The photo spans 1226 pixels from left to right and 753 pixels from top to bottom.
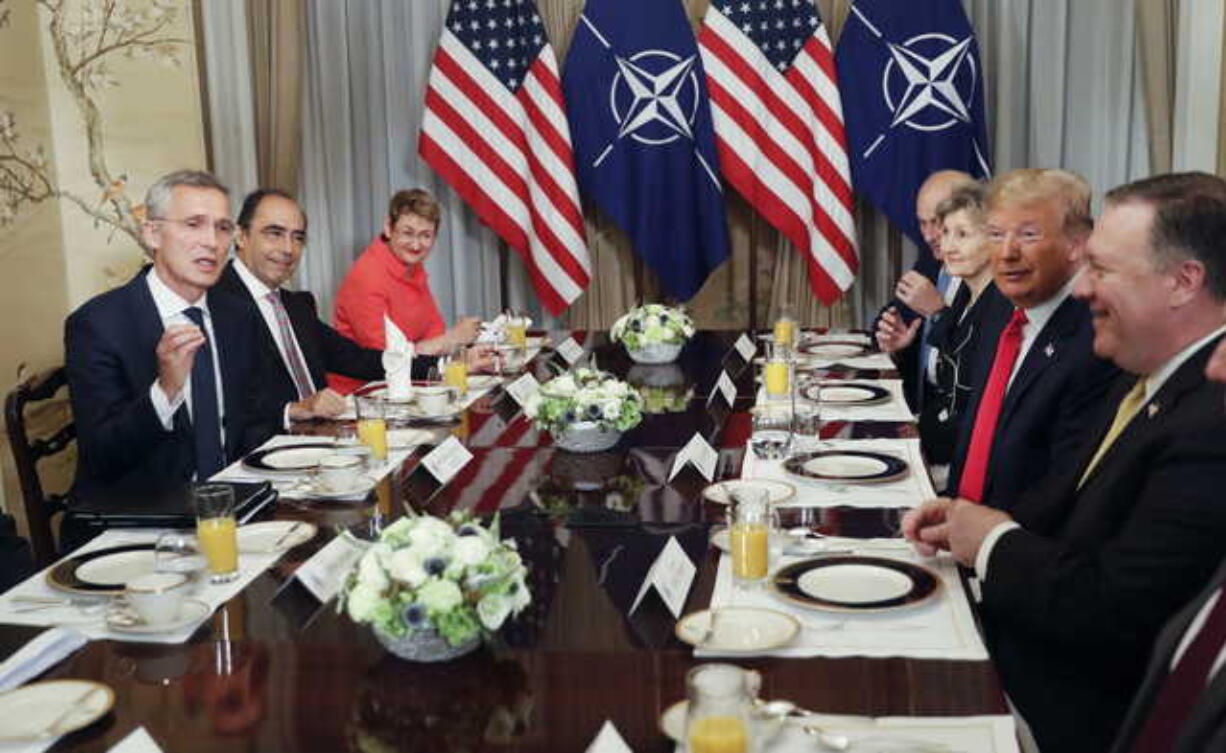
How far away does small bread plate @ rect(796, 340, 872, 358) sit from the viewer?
4.27 m

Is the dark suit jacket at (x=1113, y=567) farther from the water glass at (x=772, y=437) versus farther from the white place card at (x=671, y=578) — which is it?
the water glass at (x=772, y=437)

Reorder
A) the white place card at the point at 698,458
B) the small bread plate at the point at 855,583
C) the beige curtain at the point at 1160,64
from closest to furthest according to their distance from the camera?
the small bread plate at the point at 855,583 < the white place card at the point at 698,458 < the beige curtain at the point at 1160,64

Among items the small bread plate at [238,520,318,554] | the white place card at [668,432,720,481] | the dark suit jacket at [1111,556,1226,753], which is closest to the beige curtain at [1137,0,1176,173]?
the white place card at [668,432,720,481]

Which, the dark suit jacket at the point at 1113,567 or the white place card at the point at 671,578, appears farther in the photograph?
the white place card at the point at 671,578

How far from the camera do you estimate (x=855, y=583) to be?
6.18 feet

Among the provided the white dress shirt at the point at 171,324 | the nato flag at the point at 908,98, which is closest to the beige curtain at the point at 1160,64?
the nato flag at the point at 908,98

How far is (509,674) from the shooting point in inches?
62.6

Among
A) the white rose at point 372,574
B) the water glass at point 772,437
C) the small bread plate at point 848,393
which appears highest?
the white rose at point 372,574

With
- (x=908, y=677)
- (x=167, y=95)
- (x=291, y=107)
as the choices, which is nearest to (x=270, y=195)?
(x=167, y=95)

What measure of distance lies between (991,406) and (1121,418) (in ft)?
2.42

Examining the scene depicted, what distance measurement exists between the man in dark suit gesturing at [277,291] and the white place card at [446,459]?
3.48 feet

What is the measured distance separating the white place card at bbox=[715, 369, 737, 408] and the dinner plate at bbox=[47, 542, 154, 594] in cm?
170

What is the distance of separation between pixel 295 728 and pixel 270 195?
109 inches

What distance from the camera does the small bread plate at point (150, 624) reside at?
5.70ft
